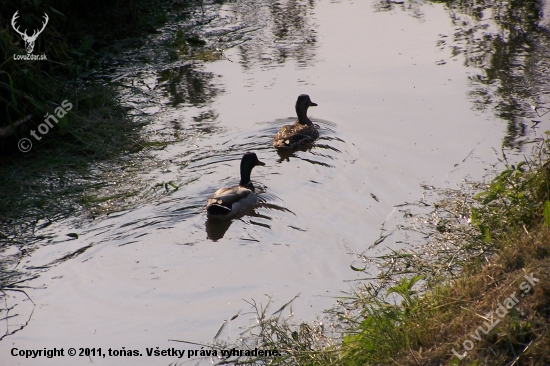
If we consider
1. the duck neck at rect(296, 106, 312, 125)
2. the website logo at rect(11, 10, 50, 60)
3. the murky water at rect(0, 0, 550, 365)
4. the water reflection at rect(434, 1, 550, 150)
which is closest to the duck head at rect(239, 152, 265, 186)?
the murky water at rect(0, 0, 550, 365)

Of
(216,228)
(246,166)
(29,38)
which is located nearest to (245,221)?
(216,228)

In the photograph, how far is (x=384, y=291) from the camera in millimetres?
5836

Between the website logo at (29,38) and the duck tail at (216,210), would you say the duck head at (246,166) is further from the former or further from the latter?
the website logo at (29,38)

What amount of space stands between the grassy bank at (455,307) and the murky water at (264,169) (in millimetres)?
335

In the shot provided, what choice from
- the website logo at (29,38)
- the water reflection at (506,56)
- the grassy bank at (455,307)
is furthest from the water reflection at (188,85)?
the grassy bank at (455,307)

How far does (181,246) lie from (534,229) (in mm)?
3498

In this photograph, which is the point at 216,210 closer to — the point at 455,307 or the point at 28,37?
the point at 455,307

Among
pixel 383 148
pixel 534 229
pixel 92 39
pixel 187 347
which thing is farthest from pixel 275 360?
pixel 92 39

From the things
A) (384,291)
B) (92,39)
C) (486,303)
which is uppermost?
(92,39)

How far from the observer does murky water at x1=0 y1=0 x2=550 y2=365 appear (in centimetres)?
586

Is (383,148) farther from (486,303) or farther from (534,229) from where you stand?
(486,303)

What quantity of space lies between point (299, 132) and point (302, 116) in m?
0.42

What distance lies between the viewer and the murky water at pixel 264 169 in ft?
19.2

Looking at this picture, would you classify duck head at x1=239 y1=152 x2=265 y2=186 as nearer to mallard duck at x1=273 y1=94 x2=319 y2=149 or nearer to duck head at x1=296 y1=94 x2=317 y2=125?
mallard duck at x1=273 y1=94 x2=319 y2=149
